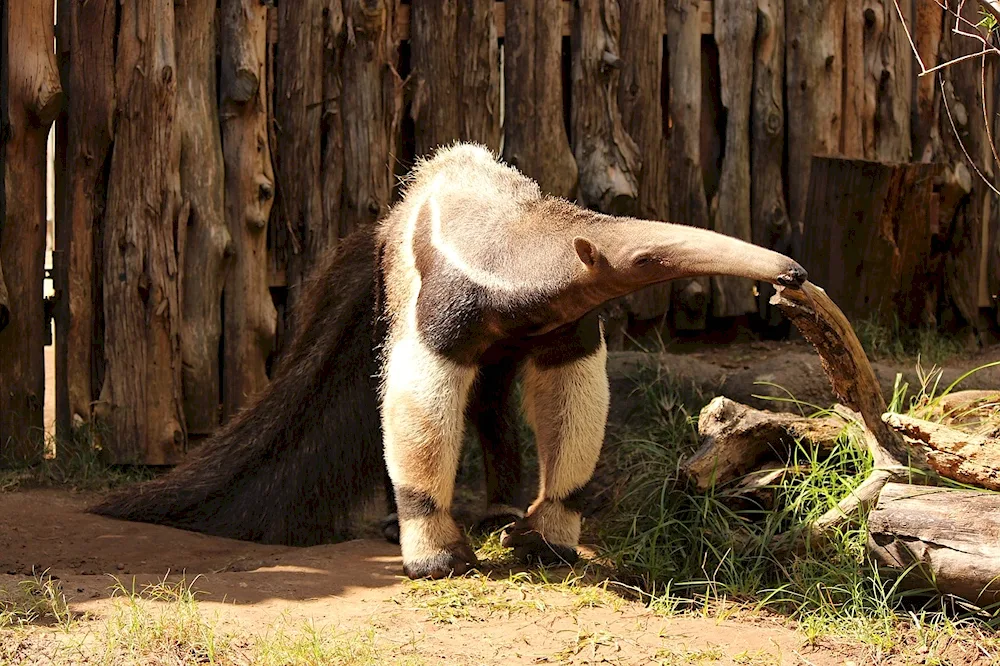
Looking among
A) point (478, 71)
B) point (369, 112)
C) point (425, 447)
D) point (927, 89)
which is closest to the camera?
point (425, 447)

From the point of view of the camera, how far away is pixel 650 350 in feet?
26.6

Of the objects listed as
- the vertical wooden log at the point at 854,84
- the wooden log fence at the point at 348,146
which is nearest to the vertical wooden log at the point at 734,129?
the wooden log fence at the point at 348,146

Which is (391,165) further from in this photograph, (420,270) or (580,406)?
(580,406)

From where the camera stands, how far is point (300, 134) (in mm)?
7551

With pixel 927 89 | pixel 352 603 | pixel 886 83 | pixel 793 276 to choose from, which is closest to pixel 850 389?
pixel 793 276

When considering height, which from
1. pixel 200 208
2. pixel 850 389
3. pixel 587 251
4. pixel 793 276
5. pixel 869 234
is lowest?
pixel 850 389

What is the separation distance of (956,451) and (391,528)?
3.05m

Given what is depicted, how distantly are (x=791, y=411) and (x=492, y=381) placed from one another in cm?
198

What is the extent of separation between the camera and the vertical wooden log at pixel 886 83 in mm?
8484

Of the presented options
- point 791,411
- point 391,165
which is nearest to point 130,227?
point 391,165

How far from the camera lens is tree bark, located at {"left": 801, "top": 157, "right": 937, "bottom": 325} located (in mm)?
7879

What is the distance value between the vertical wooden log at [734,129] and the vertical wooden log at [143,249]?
3.76m

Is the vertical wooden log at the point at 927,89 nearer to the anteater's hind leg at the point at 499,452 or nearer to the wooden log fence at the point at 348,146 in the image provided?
the wooden log fence at the point at 348,146

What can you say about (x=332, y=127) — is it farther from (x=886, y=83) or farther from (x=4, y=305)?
(x=886, y=83)
